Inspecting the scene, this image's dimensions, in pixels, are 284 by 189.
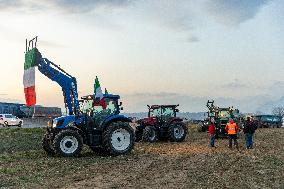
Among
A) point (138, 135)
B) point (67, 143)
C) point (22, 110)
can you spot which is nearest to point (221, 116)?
point (138, 135)

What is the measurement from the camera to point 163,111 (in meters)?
28.0

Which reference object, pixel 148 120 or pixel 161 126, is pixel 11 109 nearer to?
pixel 148 120

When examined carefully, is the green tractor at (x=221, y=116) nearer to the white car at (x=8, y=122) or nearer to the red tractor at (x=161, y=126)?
the red tractor at (x=161, y=126)

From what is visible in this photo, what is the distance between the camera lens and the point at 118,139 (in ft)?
60.6

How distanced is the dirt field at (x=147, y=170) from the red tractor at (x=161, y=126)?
23.4 feet

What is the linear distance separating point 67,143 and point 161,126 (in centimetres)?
1097

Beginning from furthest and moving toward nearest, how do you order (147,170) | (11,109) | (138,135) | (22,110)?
(22,110) < (11,109) < (138,135) < (147,170)

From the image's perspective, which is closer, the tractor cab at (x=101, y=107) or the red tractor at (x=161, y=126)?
the tractor cab at (x=101, y=107)

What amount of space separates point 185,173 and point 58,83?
7649 millimetres

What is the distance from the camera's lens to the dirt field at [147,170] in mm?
11688

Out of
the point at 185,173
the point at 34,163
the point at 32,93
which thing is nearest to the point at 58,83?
the point at 32,93

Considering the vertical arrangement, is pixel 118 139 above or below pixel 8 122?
below

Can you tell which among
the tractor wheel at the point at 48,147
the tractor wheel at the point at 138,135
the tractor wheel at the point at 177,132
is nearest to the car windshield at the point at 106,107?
the tractor wheel at the point at 48,147

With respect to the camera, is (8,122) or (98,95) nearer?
(98,95)
